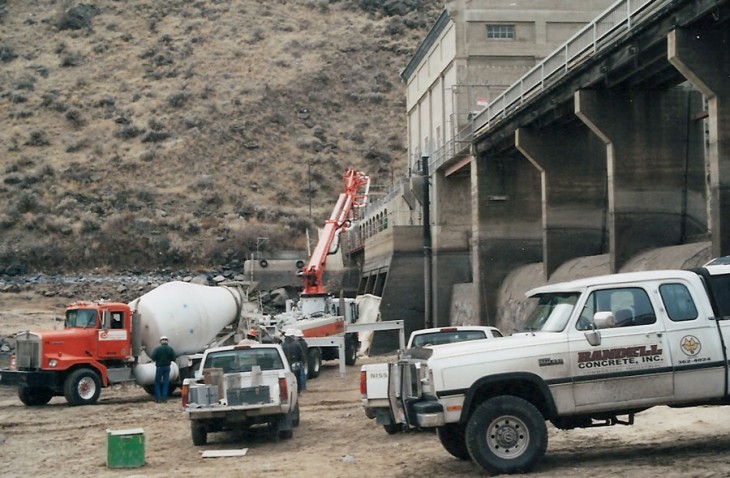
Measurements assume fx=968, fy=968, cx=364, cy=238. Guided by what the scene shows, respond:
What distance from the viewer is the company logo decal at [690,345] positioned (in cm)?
1131

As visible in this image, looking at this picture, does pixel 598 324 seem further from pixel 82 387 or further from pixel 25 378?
pixel 25 378

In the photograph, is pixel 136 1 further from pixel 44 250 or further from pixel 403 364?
pixel 403 364

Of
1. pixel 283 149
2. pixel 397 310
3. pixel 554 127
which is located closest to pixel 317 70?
pixel 283 149

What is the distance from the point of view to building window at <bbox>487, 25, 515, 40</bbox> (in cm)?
4706

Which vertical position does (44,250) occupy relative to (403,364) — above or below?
above

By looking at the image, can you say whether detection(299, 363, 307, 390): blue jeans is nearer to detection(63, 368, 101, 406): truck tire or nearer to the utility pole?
detection(63, 368, 101, 406): truck tire

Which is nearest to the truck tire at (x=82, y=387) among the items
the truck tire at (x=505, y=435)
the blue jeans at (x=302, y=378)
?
the blue jeans at (x=302, y=378)

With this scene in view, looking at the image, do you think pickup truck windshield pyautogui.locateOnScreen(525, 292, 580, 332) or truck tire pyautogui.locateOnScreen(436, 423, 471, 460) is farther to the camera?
truck tire pyautogui.locateOnScreen(436, 423, 471, 460)

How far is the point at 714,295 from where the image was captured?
37.9ft

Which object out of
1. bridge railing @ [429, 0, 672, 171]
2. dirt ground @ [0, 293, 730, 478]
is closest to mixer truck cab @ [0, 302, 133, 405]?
dirt ground @ [0, 293, 730, 478]

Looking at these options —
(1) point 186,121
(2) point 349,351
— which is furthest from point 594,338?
(1) point 186,121

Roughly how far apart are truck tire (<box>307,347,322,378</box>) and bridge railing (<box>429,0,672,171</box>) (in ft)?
34.0

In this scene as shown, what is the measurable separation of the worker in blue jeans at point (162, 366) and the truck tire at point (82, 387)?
1555 millimetres

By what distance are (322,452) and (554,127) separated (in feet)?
64.4
